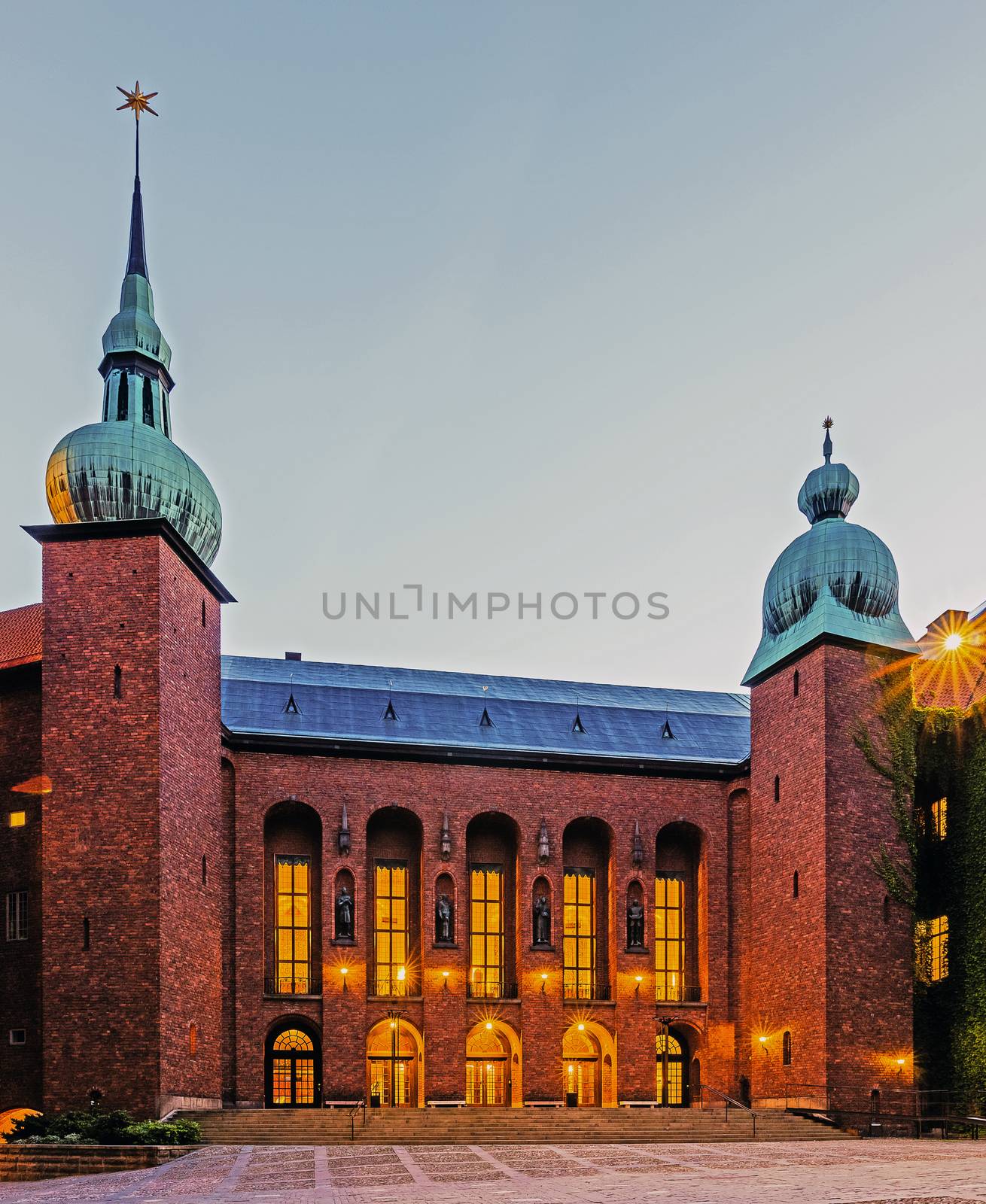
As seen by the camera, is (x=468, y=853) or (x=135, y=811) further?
(x=468, y=853)

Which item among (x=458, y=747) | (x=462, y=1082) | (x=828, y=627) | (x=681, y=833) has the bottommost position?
(x=462, y=1082)

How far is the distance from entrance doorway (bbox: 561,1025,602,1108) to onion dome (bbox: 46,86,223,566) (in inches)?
688

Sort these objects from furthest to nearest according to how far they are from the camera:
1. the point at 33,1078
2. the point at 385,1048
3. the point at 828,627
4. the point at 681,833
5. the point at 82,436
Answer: the point at 681,833
the point at 385,1048
the point at 828,627
the point at 82,436
the point at 33,1078

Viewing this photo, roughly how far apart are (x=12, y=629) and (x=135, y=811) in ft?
25.7

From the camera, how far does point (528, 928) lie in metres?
39.7

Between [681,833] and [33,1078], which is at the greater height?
[681,833]

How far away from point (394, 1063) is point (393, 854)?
5.84 m

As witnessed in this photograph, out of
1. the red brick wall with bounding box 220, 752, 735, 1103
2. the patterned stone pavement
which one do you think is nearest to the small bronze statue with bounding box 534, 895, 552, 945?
the red brick wall with bounding box 220, 752, 735, 1103

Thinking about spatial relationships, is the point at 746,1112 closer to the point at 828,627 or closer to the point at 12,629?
the point at 828,627

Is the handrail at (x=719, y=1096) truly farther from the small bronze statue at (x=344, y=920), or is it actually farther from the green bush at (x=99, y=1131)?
the green bush at (x=99, y=1131)

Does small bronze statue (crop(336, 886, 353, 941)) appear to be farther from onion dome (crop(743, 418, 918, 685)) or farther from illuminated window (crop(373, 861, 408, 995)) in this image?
onion dome (crop(743, 418, 918, 685))

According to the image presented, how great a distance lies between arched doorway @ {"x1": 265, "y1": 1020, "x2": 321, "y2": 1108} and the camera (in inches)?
1496

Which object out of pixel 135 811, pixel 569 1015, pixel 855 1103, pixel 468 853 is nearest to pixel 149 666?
pixel 135 811

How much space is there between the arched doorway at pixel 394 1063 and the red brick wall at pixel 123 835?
18.6ft
